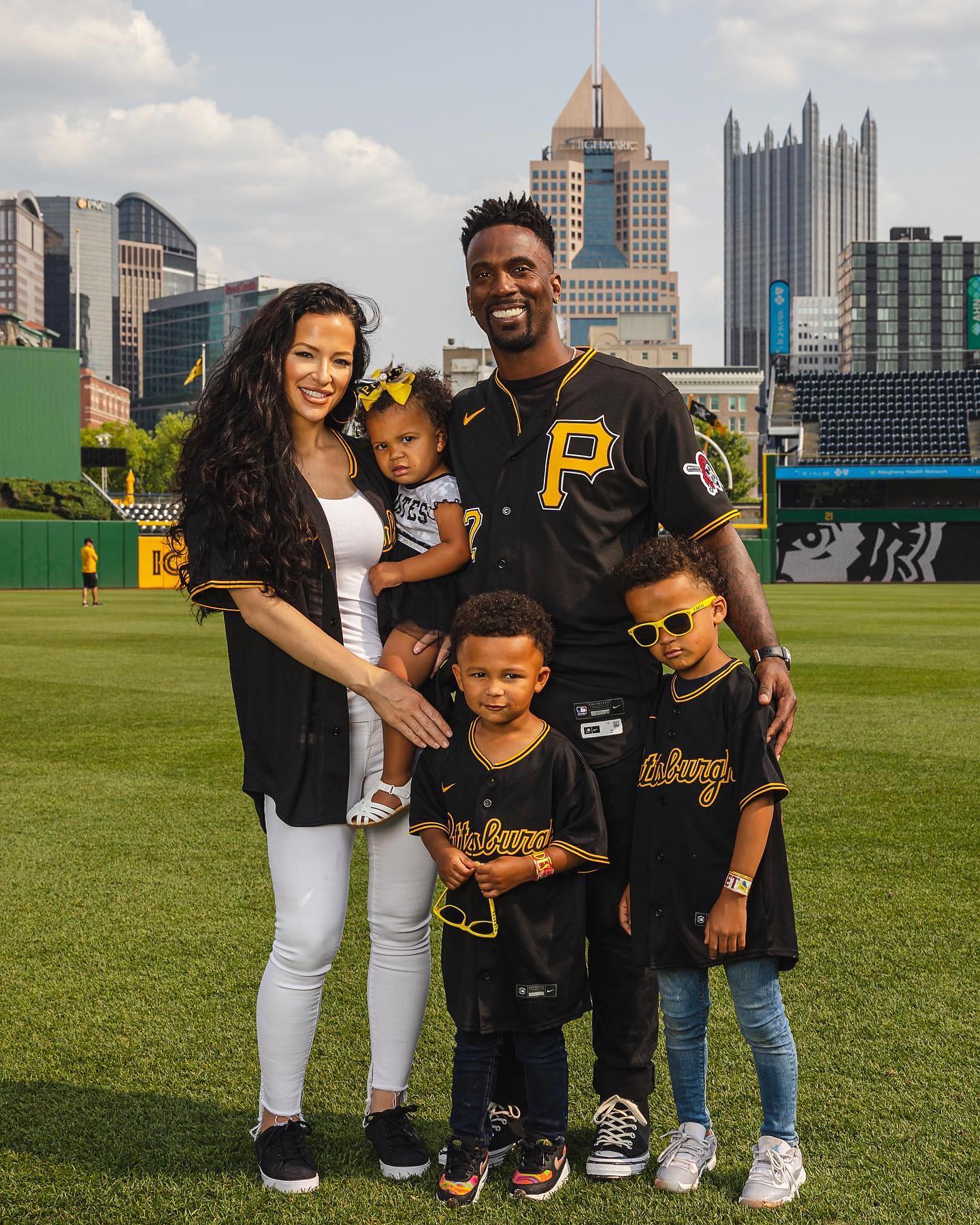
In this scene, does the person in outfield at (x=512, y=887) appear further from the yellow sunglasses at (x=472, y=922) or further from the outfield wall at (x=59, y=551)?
the outfield wall at (x=59, y=551)

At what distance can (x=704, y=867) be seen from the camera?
2949 millimetres

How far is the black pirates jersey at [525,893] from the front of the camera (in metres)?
2.94

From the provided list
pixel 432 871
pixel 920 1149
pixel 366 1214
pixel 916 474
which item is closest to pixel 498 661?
pixel 432 871

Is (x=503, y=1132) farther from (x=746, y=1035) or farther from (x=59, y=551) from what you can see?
(x=59, y=551)

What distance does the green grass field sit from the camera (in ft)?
9.70

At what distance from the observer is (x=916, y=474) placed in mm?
47688

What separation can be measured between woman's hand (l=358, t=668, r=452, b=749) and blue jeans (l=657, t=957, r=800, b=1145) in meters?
0.83

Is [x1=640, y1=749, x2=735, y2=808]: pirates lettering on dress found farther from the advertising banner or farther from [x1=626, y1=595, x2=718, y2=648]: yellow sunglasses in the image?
the advertising banner

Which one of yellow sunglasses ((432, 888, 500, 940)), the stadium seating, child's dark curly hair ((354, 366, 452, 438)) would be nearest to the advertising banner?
the stadium seating

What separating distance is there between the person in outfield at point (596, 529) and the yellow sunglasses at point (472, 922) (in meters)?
0.33

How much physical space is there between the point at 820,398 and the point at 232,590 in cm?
6164

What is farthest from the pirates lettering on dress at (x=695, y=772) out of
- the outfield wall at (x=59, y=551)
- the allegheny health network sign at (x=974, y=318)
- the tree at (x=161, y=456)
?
the tree at (x=161, y=456)

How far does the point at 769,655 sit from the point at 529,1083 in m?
1.22

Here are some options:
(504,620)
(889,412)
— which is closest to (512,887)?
(504,620)
